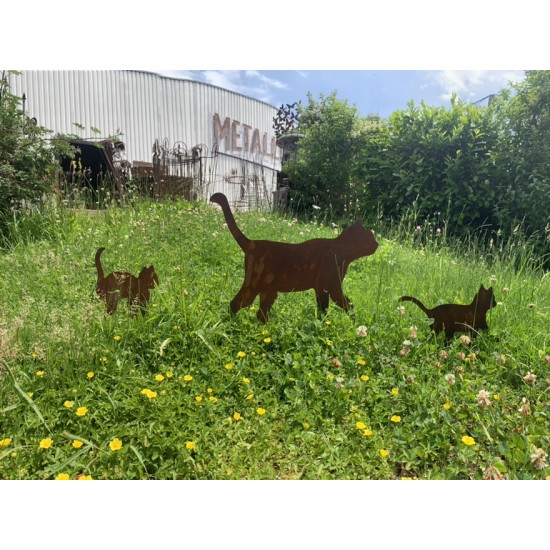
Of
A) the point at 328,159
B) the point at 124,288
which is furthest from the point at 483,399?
the point at 328,159

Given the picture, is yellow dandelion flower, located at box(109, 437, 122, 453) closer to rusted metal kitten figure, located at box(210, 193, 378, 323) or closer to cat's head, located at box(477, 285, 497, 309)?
rusted metal kitten figure, located at box(210, 193, 378, 323)

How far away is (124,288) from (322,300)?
1299 mm

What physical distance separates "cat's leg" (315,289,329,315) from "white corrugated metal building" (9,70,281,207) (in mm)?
5224

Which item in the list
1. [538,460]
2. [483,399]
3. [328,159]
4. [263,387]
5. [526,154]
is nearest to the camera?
[538,460]

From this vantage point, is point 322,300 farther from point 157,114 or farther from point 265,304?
point 157,114

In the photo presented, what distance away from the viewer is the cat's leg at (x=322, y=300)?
8.55 ft

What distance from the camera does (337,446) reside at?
69.1 inches

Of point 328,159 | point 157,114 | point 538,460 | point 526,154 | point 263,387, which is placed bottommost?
point 263,387

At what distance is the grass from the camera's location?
168 cm

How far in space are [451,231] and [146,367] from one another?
484 centimetres

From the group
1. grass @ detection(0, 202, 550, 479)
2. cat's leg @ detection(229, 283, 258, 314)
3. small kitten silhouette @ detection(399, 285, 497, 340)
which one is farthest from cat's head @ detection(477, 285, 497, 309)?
cat's leg @ detection(229, 283, 258, 314)

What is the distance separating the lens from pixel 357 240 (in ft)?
8.36
